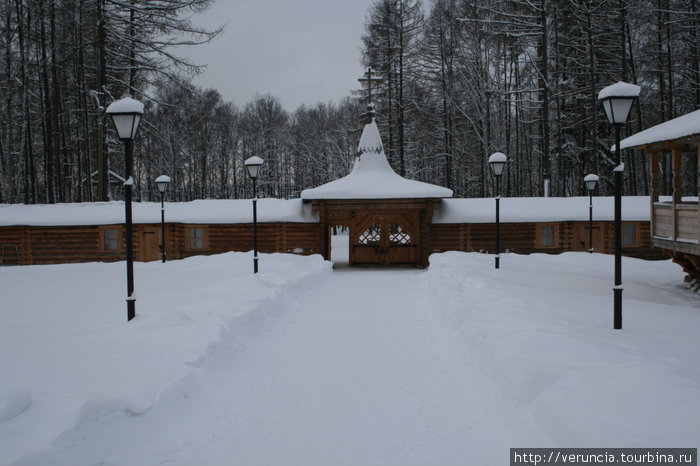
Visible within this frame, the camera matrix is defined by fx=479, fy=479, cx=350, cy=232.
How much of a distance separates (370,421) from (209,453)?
1.44 meters

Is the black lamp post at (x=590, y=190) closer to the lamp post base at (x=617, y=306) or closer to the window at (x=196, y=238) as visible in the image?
the lamp post base at (x=617, y=306)

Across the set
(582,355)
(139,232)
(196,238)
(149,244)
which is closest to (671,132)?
(582,355)

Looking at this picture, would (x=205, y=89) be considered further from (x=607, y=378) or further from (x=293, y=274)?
(x=607, y=378)

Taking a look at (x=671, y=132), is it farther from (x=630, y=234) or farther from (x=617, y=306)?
(x=630, y=234)

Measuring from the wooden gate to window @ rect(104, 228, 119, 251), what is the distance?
1028cm

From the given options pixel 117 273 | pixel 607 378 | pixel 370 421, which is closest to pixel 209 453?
pixel 370 421

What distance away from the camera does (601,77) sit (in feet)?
84.1

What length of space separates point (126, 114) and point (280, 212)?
12927mm

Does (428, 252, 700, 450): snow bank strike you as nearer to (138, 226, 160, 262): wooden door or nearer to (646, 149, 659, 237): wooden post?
(646, 149, 659, 237): wooden post

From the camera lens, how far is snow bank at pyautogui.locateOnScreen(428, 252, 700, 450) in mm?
3541

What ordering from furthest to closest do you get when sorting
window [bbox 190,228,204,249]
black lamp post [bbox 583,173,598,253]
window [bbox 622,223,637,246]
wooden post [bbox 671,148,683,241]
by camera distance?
1. window [bbox 190,228,204,249]
2. window [bbox 622,223,637,246]
3. black lamp post [bbox 583,173,598,253]
4. wooden post [bbox 671,148,683,241]

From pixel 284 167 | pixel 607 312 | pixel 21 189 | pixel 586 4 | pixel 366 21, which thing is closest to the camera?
pixel 607 312

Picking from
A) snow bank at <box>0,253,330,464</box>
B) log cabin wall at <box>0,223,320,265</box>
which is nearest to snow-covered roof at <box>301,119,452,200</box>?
log cabin wall at <box>0,223,320,265</box>

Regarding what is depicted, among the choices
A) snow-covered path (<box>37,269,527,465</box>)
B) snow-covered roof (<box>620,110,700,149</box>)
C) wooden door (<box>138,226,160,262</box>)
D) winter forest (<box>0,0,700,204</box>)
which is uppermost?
winter forest (<box>0,0,700,204</box>)
